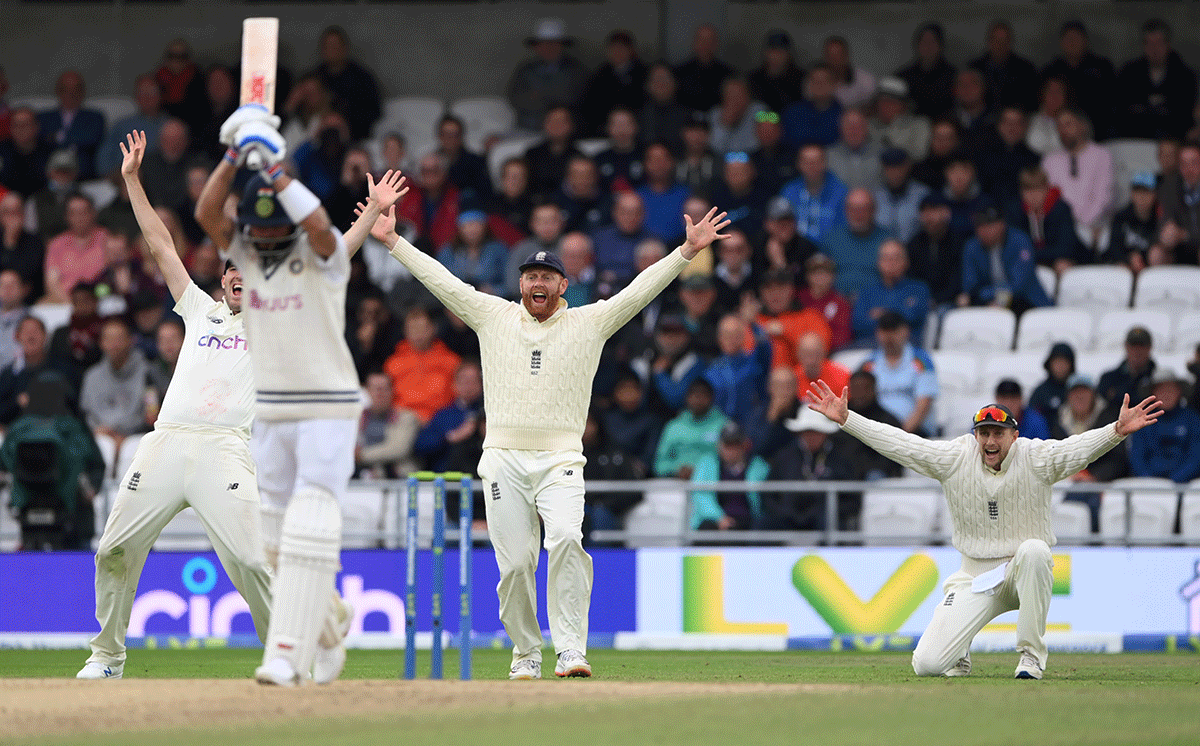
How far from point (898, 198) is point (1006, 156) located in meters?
1.26

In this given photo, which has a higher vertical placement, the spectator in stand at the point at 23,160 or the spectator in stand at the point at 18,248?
the spectator in stand at the point at 23,160

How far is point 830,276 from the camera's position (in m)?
16.9

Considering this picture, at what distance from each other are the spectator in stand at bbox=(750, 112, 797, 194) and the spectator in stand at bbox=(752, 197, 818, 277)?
0.97m

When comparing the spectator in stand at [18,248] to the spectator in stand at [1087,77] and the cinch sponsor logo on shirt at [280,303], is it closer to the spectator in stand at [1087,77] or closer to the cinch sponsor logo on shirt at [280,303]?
the spectator in stand at [1087,77]

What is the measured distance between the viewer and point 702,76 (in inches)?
765

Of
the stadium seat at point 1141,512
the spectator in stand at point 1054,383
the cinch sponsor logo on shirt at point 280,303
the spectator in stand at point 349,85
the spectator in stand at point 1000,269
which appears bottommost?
the stadium seat at point 1141,512

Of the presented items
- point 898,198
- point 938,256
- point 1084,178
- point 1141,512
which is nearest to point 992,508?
point 1141,512

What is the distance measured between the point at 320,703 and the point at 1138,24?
1629cm

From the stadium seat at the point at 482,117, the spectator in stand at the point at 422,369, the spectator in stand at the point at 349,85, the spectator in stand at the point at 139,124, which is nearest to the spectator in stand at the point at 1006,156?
the stadium seat at the point at 482,117

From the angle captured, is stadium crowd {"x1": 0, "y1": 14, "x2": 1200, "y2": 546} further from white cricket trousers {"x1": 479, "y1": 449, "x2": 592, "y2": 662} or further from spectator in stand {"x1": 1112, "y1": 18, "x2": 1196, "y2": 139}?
white cricket trousers {"x1": 479, "y1": 449, "x2": 592, "y2": 662}

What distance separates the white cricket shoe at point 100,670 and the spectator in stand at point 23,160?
1110 cm

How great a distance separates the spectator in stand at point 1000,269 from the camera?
56.3 ft

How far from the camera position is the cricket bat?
8.03 meters

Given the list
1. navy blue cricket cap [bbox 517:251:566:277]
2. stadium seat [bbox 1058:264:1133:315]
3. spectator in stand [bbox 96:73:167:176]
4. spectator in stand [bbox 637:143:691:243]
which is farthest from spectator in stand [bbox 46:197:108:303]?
stadium seat [bbox 1058:264:1133:315]
